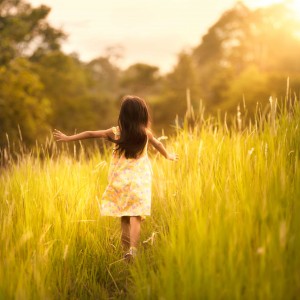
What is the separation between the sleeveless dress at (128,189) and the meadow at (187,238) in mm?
169

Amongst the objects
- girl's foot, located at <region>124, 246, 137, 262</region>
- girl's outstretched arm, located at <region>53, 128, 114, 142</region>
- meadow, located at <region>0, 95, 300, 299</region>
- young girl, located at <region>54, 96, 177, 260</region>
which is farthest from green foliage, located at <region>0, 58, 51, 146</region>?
girl's foot, located at <region>124, 246, 137, 262</region>

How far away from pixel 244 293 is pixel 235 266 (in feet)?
0.47

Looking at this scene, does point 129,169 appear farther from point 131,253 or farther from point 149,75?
point 149,75

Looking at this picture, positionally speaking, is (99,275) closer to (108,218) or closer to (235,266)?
(108,218)

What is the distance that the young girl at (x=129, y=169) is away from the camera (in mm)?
4012

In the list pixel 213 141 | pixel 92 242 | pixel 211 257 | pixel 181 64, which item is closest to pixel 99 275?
pixel 92 242

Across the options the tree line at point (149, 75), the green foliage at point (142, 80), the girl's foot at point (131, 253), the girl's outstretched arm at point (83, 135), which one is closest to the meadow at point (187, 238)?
the girl's foot at point (131, 253)

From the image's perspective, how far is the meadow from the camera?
2.39 m

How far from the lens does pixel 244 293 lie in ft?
7.83

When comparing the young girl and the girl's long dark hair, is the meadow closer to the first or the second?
the young girl

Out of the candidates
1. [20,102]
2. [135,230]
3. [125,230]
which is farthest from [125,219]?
[20,102]

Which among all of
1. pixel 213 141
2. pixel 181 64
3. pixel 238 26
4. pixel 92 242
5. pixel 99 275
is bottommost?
pixel 99 275

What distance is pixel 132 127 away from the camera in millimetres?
4105

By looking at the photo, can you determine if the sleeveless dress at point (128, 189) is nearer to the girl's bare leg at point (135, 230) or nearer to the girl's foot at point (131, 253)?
the girl's bare leg at point (135, 230)
